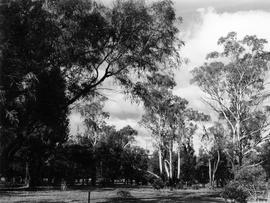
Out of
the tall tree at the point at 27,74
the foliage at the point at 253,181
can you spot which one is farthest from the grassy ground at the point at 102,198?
the tall tree at the point at 27,74

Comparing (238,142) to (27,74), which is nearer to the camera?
(27,74)

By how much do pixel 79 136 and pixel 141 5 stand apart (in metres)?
43.9

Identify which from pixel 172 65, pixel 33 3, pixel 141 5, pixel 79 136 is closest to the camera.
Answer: pixel 33 3

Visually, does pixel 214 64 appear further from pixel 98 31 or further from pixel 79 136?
pixel 79 136

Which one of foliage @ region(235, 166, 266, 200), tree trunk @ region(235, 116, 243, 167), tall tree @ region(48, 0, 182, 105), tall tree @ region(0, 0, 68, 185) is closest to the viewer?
tall tree @ region(0, 0, 68, 185)

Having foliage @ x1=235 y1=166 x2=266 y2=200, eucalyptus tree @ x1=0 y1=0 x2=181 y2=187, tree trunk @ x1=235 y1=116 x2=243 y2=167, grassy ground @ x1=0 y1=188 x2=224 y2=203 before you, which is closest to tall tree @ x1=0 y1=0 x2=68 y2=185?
eucalyptus tree @ x1=0 y1=0 x2=181 y2=187

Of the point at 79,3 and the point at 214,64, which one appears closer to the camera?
the point at 79,3

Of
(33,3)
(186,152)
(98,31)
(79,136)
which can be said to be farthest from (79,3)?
(186,152)

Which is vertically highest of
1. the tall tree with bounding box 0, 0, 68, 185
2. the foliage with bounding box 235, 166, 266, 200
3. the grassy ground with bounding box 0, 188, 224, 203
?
the tall tree with bounding box 0, 0, 68, 185

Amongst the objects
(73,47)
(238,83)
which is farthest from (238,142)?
(73,47)

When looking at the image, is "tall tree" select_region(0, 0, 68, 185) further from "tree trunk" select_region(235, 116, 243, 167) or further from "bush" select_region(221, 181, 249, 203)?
"tree trunk" select_region(235, 116, 243, 167)

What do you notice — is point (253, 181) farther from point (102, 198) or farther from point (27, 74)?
point (27, 74)

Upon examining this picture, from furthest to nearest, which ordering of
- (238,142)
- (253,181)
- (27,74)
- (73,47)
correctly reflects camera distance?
1. (238,142)
2. (253,181)
3. (73,47)
4. (27,74)

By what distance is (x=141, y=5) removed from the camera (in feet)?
54.2
